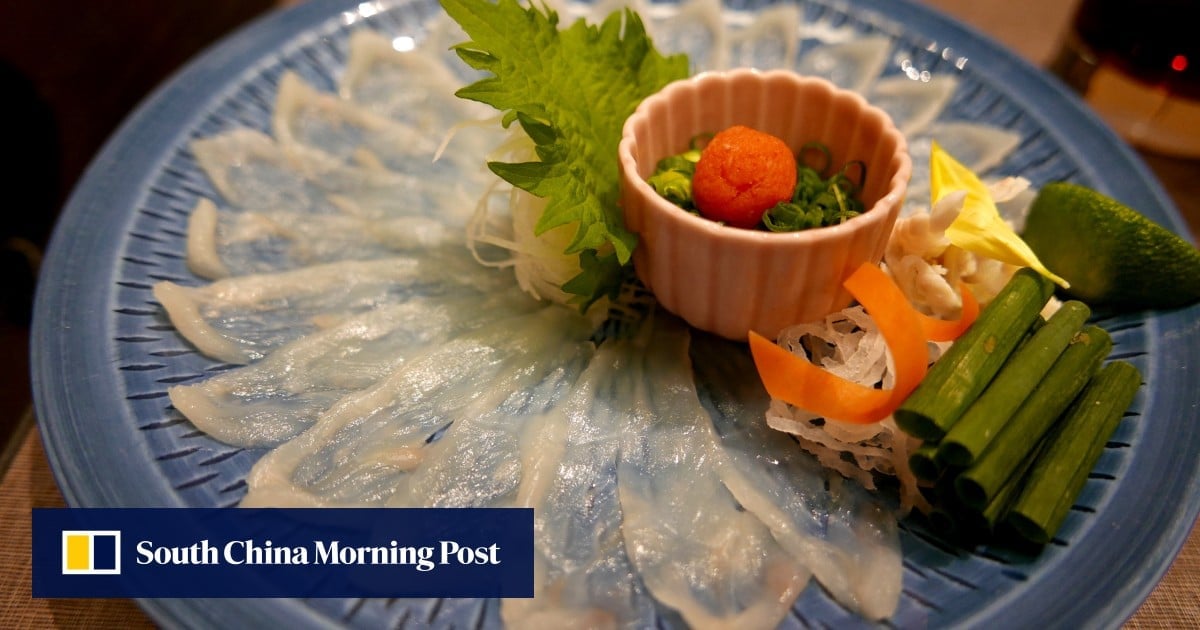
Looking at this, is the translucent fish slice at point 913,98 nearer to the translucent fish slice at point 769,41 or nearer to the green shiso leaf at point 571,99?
the translucent fish slice at point 769,41

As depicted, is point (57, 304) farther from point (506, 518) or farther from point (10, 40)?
point (10, 40)

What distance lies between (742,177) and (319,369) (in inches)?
45.7

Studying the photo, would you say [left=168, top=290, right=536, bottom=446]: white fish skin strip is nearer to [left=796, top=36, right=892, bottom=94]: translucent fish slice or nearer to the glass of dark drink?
[left=796, top=36, right=892, bottom=94]: translucent fish slice

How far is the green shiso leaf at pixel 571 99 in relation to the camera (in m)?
1.97

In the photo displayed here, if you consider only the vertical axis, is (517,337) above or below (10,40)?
below

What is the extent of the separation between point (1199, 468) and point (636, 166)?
4.75 feet

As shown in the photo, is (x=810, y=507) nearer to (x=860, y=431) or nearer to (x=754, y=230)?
(x=860, y=431)

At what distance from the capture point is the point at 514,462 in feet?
6.14

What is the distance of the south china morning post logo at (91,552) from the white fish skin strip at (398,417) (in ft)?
0.89

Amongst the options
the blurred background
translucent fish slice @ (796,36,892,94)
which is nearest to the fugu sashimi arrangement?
translucent fish slice @ (796,36,892,94)

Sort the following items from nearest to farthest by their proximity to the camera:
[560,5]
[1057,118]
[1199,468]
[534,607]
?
[534,607], [1199,468], [1057,118], [560,5]

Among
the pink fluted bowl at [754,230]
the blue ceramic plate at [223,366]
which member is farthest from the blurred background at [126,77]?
the pink fluted bowl at [754,230]

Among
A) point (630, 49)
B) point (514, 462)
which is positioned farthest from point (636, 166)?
point (514, 462)

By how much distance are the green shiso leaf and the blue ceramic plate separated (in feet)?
2.98
